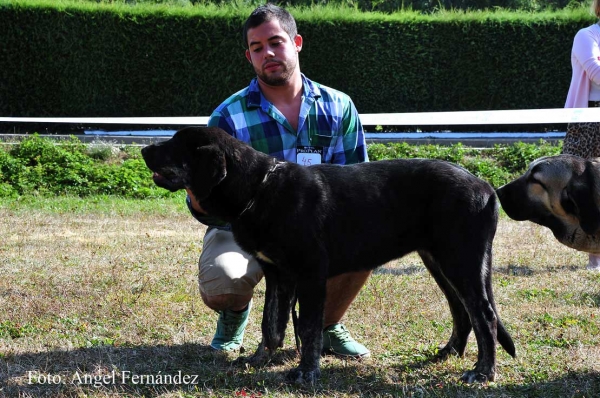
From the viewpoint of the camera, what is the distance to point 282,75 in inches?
187

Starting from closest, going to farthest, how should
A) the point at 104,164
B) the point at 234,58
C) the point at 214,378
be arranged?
the point at 214,378 < the point at 104,164 < the point at 234,58

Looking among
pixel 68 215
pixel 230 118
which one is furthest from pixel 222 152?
pixel 68 215

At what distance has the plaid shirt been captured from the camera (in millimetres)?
4793

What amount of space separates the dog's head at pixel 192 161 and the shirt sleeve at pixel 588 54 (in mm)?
3933

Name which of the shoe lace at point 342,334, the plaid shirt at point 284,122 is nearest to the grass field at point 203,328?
the shoe lace at point 342,334

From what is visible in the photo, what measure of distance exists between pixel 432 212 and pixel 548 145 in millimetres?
9361

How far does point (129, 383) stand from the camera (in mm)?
4133

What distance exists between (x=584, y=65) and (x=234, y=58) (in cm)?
1078

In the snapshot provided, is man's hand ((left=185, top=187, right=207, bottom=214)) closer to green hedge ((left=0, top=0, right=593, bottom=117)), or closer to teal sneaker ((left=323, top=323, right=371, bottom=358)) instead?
teal sneaker ((left=323, top=323, right=371, bottom=358))

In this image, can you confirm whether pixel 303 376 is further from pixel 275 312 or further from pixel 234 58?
pixel 234 58

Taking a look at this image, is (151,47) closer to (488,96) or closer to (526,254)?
(488,96)

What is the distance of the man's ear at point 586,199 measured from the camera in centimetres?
412

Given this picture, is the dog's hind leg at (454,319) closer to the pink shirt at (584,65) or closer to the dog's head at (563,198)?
the dog's head at (563,198)

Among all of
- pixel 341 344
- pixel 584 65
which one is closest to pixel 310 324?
pixel 341 344
